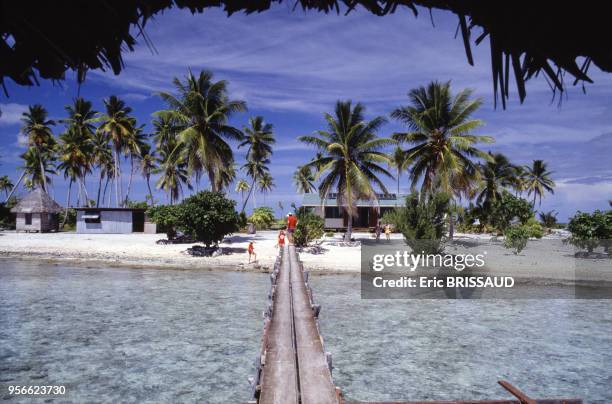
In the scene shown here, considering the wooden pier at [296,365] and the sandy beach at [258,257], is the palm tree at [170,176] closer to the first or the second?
the sandy beach at [258,257]

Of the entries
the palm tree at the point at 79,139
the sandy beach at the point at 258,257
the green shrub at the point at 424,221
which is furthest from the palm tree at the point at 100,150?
the green shrub at the point at 424,221

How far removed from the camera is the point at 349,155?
84.8ft

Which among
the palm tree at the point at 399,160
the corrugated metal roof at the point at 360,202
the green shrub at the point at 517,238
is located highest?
the palm tree at the point at 399,160

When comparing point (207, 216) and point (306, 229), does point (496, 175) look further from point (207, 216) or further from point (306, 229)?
point (207, 216)

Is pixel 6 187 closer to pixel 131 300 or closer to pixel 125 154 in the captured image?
pixel 125 154

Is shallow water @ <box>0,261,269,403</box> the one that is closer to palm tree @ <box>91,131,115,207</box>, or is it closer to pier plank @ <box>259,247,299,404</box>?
pier plank @ <box>259,247,299,404</box>

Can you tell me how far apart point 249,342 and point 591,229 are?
19.8 metres

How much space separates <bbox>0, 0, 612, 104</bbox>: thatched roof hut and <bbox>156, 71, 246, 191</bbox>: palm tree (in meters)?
23.8

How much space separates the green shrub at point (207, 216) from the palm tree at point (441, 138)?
12719 millimetres

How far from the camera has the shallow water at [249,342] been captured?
8.45 metres

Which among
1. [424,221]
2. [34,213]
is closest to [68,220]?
[34,213]

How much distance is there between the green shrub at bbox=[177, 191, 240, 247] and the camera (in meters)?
20.5

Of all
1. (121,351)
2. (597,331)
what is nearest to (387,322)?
(597,331)

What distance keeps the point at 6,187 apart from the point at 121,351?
228 feet
